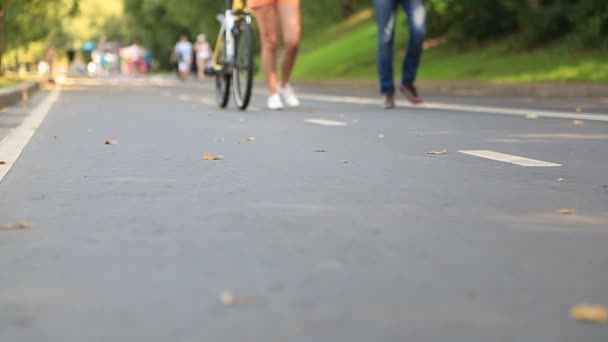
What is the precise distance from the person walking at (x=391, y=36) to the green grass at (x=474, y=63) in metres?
7.59

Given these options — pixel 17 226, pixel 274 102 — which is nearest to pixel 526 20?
pixel 274 102

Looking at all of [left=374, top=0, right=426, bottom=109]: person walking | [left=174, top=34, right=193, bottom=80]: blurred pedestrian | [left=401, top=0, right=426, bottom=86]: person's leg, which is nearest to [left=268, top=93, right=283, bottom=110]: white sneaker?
[left=374, top=0, right=426, bottom=109]: person walking

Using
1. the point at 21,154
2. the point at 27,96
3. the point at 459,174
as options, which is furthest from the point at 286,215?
the point at 27,96

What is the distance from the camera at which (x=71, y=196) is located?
5.55 m

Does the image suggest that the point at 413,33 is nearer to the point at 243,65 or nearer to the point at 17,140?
the point at 243,65

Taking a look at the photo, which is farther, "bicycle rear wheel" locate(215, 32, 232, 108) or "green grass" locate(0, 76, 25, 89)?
"green grass" locate(0, 76, 25, 89)

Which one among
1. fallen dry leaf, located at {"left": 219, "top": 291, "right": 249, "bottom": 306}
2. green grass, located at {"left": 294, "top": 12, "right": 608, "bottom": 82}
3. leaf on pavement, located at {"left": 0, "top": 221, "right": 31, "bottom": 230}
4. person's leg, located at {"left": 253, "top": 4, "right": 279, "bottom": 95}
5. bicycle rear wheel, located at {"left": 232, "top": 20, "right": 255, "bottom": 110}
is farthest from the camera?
green grass, located at {"left": 294, "top": 12, "right": 608, "bottom": 82}

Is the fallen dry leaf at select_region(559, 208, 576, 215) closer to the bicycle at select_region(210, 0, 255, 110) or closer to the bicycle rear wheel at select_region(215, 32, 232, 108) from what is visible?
the bicycle at select_region(210, 0, 255, 110)

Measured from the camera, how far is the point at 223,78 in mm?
14273

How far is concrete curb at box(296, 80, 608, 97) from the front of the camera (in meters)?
19.2

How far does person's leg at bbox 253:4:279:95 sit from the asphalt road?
465 centimetres

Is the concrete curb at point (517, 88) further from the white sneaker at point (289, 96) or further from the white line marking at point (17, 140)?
the white line marking at point (17, 140)

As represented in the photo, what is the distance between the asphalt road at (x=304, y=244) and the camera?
3004 millimetres

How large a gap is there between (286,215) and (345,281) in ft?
4.46
